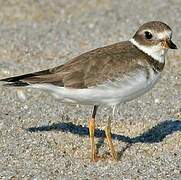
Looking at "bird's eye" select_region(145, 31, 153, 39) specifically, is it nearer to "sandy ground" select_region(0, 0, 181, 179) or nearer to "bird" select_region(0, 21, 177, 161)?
"bird" select_region(0, 21, 177, 161)

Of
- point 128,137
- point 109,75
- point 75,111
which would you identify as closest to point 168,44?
point 109,75

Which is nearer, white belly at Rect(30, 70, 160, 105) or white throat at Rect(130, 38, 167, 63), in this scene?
white belly at Rect(30, 70, 160, 105)

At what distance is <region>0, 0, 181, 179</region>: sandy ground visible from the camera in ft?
16.9

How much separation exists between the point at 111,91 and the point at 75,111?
1622mm

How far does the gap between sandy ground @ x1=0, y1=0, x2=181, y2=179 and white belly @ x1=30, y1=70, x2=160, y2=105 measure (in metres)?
0.54

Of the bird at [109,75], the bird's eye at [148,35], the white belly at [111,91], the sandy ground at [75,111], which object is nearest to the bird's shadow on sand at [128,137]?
the sandy ground at [75,111]

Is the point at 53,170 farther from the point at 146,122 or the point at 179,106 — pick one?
the point at 179,106

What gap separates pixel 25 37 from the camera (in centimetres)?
934

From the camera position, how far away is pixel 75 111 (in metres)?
6.60

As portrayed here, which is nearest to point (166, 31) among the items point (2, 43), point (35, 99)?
point (35, 99)

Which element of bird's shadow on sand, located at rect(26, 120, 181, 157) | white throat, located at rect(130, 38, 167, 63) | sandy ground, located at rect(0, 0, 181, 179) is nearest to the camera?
sandy ground, located at rect(0, 0, 181, 179)

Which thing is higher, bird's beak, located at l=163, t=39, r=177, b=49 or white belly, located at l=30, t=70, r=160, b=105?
bird's beak, located at l=163, t=39, r=177, b=49

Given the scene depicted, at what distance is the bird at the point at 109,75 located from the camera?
16.5 ft

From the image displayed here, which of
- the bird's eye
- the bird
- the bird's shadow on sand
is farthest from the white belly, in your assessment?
the bird's shadow on sand
